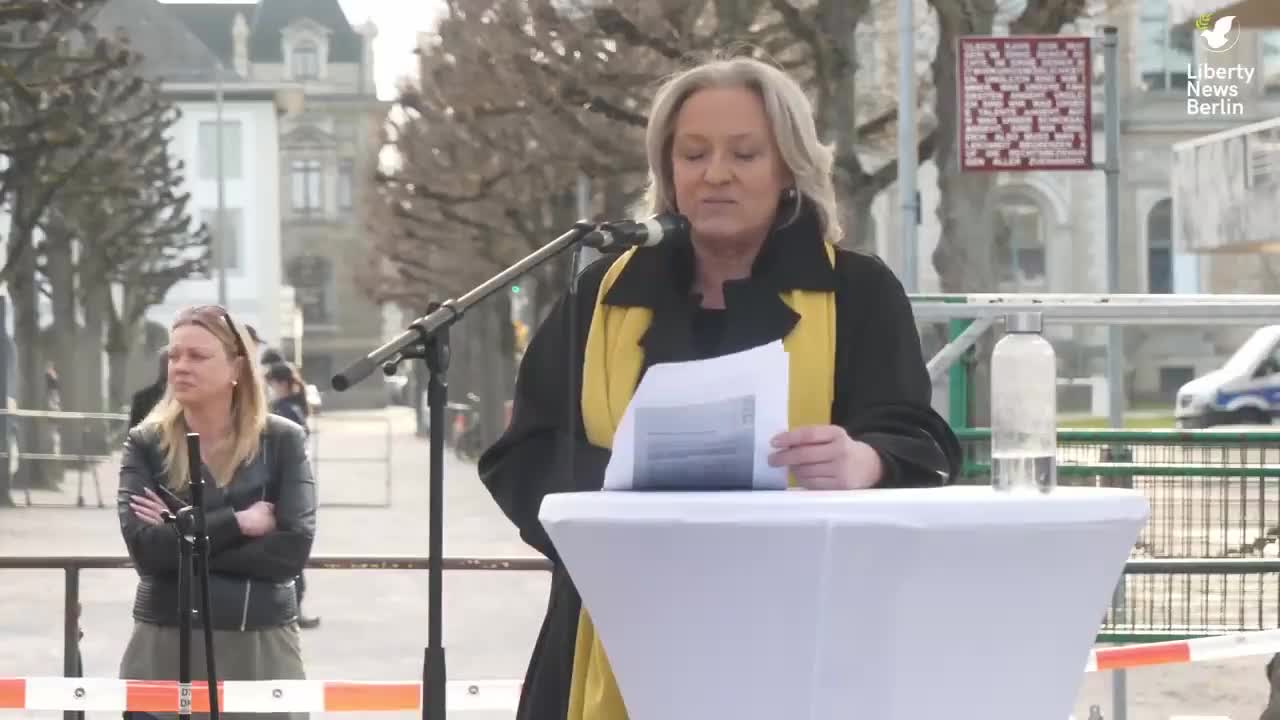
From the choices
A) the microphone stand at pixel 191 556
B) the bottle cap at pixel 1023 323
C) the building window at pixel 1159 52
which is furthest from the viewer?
the building window at pixel 1159 52

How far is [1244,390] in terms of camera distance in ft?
140

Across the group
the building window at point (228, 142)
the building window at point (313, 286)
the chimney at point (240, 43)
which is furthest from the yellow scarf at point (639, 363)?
the chimney at point (240, 43)

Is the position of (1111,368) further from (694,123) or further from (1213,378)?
(1213,378)

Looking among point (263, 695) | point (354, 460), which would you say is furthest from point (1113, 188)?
point (354, 460)

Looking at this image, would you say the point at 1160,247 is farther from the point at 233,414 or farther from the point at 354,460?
the point at 233,414

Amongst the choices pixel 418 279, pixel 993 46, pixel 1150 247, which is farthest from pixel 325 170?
pixel 993 46

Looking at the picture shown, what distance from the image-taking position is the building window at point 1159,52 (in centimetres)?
5956

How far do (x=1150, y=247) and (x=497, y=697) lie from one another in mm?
60808

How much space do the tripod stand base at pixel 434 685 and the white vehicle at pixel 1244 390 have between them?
39.1 m

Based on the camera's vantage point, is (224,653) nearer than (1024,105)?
Yes

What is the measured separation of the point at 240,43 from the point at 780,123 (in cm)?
12081

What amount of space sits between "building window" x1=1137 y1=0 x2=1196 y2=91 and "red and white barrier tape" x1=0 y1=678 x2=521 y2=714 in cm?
5356

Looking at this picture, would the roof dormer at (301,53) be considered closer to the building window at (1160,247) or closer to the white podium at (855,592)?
the building window at (1160,247)

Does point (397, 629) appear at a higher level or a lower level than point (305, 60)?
lower
